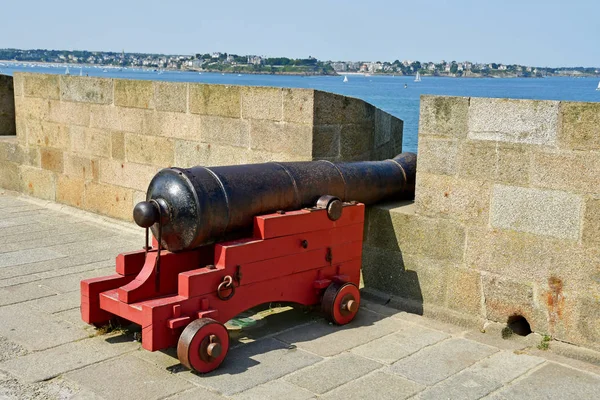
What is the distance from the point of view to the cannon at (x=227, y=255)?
3.84m

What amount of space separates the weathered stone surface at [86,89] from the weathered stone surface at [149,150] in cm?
52

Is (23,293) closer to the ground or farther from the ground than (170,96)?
closer to the ground

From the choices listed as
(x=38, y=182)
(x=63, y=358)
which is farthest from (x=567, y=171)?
(x=38, y=182)

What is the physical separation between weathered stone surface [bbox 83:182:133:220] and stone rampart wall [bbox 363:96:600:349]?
318 cm

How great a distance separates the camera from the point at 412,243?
5062 mm

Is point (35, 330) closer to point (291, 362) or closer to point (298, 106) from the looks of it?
point (291, 362)

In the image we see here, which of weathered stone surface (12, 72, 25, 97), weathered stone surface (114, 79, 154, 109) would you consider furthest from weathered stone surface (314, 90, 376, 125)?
weathered stone surface (12, 72, 25, 97)

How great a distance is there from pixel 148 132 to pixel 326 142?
2153 mm

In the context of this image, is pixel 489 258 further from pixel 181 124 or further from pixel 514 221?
pixel 181 124

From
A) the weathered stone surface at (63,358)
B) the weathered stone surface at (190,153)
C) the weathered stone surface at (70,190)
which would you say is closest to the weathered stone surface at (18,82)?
the weathered stone surface at (70,190)

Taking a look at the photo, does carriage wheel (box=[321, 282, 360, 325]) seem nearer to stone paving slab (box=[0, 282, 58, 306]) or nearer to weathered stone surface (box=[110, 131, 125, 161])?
stone paving slab (box=[0, 282, 58, 306])

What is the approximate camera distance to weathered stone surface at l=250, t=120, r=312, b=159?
5785 mm

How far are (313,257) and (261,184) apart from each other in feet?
1.87

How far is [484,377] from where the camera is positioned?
390 cm
